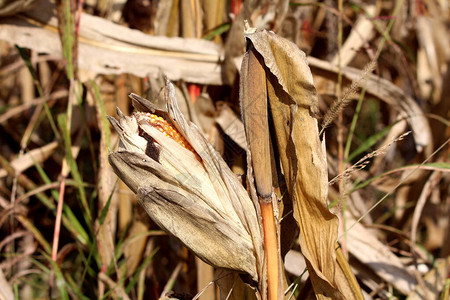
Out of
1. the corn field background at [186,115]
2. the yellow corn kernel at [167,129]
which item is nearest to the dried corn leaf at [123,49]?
the corn field background at [186,115]

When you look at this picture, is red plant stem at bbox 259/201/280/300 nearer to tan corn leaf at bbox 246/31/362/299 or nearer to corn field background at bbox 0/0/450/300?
tan corn leaf at bbox 246/31/362/299

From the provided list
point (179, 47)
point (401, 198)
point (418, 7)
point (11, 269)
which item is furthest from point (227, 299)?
point (418, 7)

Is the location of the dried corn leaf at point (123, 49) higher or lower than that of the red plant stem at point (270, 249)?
higher

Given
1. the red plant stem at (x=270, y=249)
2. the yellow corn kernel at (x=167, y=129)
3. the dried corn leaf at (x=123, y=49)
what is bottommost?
the red plant stem at (x=270, y=249)

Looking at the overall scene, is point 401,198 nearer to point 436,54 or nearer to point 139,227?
point 436,54

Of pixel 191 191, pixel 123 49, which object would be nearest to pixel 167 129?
pixel 191 191

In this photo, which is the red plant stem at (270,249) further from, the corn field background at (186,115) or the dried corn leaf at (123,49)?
the dried corn leaf at (123,49)
